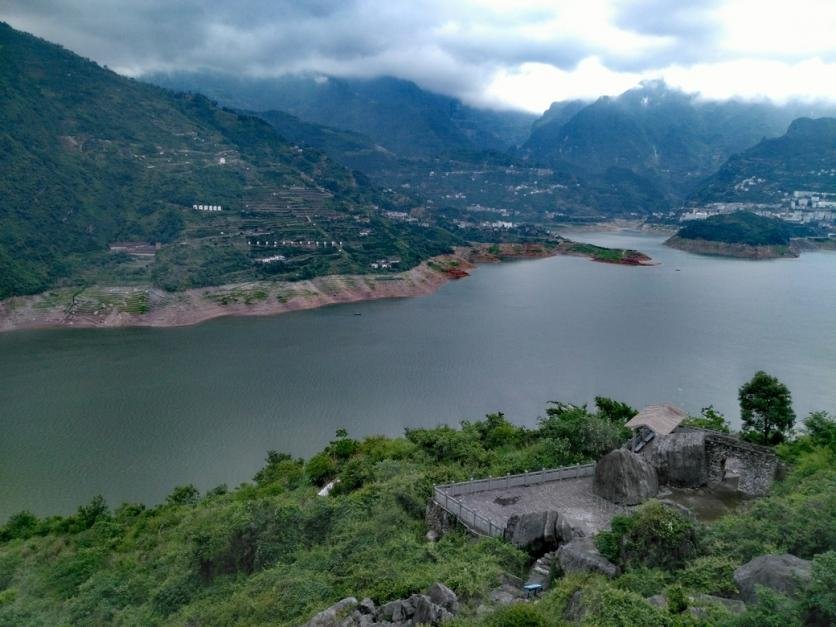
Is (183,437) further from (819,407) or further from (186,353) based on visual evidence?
(819,407)

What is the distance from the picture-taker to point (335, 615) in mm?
7102

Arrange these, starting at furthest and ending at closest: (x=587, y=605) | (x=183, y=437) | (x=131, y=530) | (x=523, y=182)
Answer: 1. (x=523, y=182)
2. (x=183, y=437)
3. (x=131, y=530)
4. (x=587, y=605)

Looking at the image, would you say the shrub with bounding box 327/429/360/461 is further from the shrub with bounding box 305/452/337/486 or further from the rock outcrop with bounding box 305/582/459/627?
the rock outcrop with bounding box 305/582/459/627

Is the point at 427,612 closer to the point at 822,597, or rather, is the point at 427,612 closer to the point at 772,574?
the point at 772,574

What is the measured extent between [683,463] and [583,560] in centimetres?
556

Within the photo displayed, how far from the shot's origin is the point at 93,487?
19250 millimetres

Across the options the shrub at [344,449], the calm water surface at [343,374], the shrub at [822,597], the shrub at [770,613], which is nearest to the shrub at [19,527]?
the calm water surface at [343,374]

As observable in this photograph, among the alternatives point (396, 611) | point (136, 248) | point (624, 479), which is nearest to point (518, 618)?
point (396, 611)

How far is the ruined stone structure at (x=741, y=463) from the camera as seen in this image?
12.2m

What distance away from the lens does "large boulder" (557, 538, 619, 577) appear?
7773 millimetres

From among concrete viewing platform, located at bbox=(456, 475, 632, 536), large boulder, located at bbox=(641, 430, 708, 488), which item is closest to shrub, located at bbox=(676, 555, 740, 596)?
concrete viewing platform, located at bbox=(456, 475, 632, 536)

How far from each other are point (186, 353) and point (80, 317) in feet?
47.8

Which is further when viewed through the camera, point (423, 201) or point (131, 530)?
point (423, 201)

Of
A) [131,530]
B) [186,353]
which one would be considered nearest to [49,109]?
[186,353]
